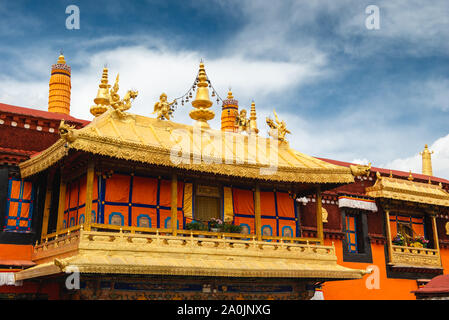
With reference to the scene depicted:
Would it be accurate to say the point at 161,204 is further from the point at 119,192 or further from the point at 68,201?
the point at 68,201

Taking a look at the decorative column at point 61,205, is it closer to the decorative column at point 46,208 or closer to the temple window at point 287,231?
the decorative column at point 46,208

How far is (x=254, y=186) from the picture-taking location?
17531mm

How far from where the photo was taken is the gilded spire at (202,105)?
62.8ft

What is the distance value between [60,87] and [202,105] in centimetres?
1091

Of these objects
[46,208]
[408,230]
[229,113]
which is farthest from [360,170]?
[229,113]

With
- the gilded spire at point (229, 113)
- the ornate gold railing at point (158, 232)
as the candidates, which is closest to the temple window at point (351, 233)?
the ornate gold railing at point (158, 232)

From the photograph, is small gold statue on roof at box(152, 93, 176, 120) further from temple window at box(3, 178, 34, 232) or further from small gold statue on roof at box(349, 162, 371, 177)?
small gold statue on roof at box(349, 162, 371, 177)

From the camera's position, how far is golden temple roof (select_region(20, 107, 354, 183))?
14438 millimetres

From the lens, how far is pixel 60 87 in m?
26.9
